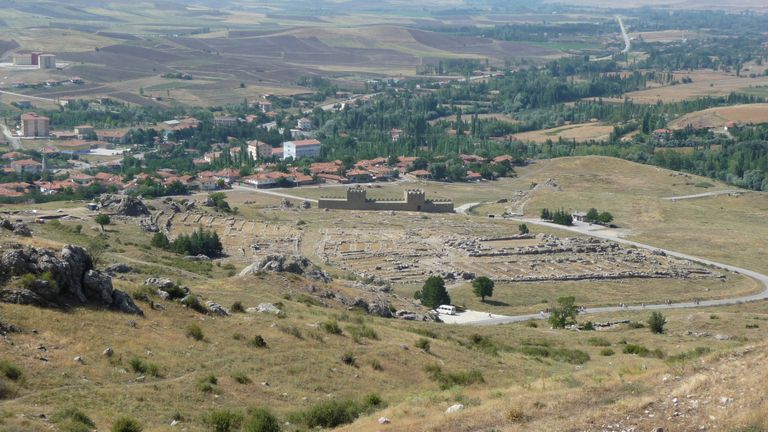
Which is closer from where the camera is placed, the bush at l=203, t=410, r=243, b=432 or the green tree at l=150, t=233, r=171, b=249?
the bush at l=203, t=410, r=243, b=432

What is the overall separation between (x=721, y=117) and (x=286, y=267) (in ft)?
360

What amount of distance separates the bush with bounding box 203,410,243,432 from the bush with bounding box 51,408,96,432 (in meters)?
2.20

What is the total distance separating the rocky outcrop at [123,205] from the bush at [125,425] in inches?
2059

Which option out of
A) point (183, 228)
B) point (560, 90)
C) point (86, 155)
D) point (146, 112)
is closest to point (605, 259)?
→ point (183, 228)

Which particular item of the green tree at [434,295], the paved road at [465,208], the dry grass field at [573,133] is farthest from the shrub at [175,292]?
the dry grass field at [573,133]

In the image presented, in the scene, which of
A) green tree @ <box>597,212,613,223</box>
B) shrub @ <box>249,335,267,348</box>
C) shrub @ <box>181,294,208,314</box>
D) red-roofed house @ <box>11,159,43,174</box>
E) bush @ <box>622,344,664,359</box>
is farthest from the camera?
red-roofed house @ <box>11,159,43,174</box>

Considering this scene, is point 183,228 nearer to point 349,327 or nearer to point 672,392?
point 349,327

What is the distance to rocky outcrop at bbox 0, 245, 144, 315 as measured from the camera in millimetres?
24812

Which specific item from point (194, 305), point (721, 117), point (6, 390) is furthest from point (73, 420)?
point (721, 117)

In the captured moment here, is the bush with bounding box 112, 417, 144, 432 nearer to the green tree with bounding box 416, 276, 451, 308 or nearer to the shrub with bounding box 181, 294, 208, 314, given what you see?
the shrub with bounding box 181, 294, 208, 314

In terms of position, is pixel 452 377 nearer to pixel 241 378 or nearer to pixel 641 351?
pixel 241 378

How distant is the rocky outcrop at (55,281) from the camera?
24812 millimetres

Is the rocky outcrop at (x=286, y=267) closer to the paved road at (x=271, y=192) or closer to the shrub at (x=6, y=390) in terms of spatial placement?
the shrub at (x=6, y=390)

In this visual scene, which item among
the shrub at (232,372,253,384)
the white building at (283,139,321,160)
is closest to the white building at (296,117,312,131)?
the white building at (283,139,321,160)
